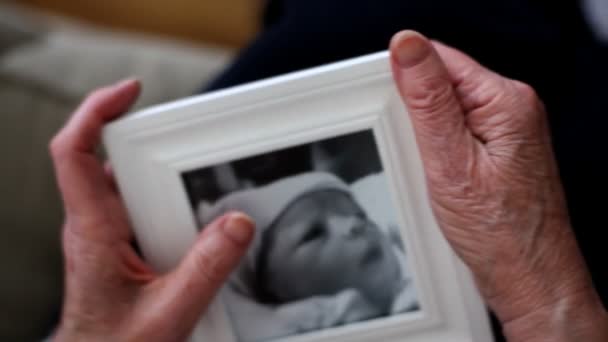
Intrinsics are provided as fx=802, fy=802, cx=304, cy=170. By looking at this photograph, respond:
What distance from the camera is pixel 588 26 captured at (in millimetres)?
1046

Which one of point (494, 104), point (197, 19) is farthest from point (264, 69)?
point (197, 19)

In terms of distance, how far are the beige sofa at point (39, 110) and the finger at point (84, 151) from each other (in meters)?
0.34

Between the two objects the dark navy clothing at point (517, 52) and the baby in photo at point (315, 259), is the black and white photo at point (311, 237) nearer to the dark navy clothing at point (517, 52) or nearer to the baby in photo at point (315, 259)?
the baby in photo at point (315, 259)

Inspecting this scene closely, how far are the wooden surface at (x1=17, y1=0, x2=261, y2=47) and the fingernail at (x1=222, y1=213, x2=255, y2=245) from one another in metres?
0.99

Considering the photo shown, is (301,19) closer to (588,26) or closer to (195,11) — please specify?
(588,26)

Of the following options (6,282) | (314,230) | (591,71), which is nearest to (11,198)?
(6,282)

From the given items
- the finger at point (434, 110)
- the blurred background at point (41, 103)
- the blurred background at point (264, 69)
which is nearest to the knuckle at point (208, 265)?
the blurred background at point (264, 69)

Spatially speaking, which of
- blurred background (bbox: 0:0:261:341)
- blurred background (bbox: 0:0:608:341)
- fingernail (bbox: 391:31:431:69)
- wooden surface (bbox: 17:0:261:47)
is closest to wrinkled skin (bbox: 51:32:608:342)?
fingernail (bbox: 391:31:431:69)

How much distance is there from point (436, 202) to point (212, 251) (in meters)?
0.23

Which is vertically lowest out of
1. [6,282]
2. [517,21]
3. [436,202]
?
[6,282]

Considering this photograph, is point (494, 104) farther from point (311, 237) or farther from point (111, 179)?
point (111, 179)

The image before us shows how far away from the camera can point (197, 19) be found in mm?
1751

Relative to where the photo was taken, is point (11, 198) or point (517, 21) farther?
point (11, 198)

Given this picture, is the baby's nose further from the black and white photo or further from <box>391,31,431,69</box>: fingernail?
<box>391,31,431,69</box>: fingernail
